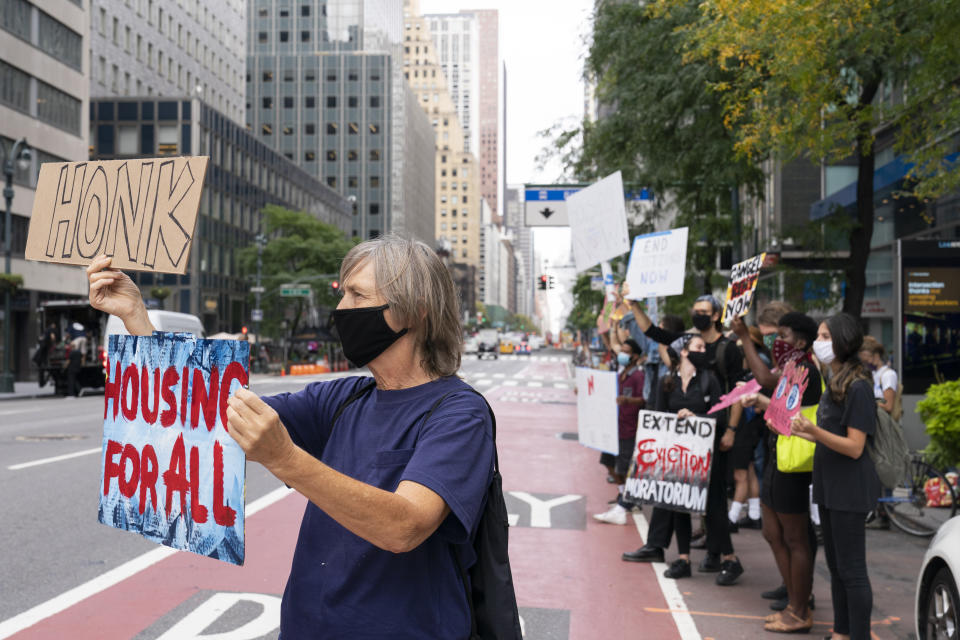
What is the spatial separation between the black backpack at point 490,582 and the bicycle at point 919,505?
25.9 ft

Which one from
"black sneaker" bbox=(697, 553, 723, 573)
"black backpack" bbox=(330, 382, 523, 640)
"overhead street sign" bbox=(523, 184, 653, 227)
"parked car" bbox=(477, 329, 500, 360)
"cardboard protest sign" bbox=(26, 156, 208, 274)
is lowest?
"parked car" bbox=(477, 329, 500, 360)

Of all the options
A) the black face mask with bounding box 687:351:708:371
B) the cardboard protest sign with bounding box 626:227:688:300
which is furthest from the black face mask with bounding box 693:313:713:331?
the cardboard protest sign with bounding box 626:227:688:300

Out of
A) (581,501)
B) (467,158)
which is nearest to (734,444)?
(581,501)

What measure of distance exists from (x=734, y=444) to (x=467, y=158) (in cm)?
19115

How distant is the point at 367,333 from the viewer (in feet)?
8.05

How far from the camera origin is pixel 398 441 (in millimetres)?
2328

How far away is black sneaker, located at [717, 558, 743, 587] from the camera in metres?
7.29

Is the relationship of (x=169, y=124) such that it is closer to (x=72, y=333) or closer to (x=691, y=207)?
(x=72, y=333)

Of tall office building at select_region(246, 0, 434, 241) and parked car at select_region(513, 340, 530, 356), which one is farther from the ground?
tall office building at select_region(246, 0, 434, 241)

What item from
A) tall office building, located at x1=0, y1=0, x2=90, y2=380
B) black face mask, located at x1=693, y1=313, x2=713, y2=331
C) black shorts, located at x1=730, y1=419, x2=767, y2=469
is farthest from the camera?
tall office building, located at x1=0, y1=0, x2=90, y2=380

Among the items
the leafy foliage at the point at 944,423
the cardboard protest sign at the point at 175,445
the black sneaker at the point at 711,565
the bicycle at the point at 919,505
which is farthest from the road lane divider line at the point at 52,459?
the cardboard protest sign at the point at 175,445

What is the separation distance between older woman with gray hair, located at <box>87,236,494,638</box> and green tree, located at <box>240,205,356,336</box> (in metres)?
57.2

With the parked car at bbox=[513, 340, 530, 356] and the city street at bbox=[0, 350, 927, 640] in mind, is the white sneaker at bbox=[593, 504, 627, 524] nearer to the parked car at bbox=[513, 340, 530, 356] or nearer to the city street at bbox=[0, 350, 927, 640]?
the city street at bbox=[0, 350, 927, 640]

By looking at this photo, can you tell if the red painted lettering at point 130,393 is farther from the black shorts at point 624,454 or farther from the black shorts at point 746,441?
the black shorts at point 624,454
